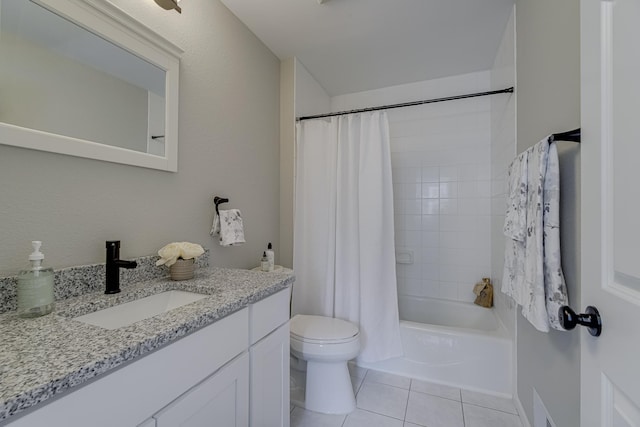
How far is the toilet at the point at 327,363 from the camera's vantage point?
5.14 feet

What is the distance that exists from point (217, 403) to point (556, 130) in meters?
1.60

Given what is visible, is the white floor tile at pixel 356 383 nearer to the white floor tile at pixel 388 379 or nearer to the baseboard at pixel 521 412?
the white floor tile at pixel 388 379

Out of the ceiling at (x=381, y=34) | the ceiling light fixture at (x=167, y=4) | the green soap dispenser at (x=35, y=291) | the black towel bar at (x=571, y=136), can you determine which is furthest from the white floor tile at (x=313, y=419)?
the ceiling at (x=381, y=34)

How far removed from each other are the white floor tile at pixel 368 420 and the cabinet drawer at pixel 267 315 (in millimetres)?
818

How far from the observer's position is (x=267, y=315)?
3.59 feet

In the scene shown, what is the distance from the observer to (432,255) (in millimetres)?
2631

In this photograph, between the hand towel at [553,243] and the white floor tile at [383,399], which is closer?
the hand towel at [553,243]

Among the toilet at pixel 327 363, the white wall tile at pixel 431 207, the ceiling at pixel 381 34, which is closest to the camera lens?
the toilet at pixel 327 363

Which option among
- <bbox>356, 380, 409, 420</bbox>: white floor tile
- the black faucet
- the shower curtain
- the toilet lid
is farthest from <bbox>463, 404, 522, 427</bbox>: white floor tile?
the black faucet

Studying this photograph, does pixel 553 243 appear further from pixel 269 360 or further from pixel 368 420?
pixel 368 420

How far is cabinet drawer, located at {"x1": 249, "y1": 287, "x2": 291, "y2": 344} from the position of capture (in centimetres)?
101

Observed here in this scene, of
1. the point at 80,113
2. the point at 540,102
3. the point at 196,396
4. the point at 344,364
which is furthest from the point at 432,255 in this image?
the point at 80,113

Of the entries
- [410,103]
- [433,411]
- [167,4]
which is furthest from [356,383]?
[167,4]

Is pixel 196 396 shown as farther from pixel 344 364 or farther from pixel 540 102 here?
pixel 540 102
